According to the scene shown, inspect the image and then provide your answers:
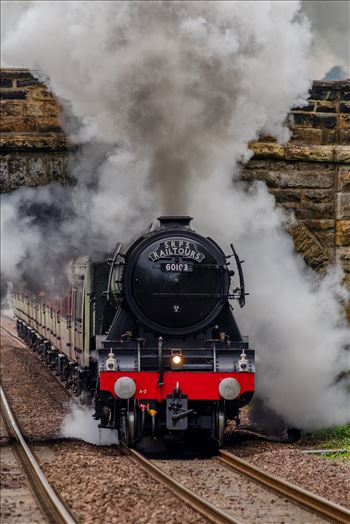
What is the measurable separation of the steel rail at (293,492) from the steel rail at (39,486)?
1.67 metres

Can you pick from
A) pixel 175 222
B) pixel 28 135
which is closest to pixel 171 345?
pixel 175 222

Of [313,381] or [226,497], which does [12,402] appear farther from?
[226,497]

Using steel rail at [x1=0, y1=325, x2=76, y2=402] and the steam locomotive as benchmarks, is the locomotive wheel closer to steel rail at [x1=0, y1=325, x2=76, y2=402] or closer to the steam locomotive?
the steam locomotive

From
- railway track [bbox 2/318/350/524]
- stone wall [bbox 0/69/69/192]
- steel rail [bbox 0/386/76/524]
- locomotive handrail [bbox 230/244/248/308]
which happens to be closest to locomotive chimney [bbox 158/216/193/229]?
locomotive handrail [bbox 230/244/248/308]

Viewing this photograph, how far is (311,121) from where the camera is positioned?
12852 mm

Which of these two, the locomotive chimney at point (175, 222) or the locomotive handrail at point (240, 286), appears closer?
the locomotive handrail at point (240, 286)

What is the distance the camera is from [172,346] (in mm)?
9430

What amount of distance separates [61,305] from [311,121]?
4444 mm

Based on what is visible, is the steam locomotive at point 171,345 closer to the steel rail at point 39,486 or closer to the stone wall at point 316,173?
the steel rail at point 39,486

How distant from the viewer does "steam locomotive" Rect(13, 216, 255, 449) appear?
8984 mm

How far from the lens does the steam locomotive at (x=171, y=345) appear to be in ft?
29.5

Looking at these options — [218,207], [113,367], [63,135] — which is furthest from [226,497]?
[63,135]

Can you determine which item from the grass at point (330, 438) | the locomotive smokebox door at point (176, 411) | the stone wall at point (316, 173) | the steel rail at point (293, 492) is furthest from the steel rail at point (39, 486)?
the stone wall at point (316, 173)

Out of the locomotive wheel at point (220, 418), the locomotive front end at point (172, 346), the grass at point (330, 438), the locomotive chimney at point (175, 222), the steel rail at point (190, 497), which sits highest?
the locomotive chimney at point (175, 222)
